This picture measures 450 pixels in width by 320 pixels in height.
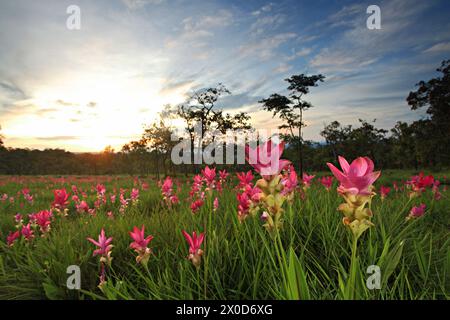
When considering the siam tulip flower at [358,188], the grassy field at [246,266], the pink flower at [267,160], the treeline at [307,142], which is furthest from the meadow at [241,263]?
the treeline at [307,142]

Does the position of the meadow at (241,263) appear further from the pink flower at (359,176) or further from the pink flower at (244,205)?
the pink flower at (359,176)

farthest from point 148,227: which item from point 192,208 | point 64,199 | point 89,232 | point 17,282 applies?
point 17,282

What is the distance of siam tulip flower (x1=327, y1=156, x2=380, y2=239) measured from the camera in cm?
117

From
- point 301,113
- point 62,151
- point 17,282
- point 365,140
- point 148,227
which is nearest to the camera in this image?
point 17,282

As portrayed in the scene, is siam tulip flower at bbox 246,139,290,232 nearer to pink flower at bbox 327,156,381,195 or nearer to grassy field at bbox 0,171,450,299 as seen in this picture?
pink flower at bbox 327,156,381,195

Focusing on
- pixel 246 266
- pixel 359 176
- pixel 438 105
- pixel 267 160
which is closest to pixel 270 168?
pixel 267 160

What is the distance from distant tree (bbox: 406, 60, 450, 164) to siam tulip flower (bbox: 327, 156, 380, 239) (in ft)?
95.6

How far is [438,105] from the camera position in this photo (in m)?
23.4

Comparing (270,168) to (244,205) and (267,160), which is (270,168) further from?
(244,205)

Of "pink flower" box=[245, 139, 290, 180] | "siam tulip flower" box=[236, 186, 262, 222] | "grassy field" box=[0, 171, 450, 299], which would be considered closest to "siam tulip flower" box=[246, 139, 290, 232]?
"pink flower" box=[245, 139, 290, 180]

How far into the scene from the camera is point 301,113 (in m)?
33.7

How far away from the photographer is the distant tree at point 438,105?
2322 centimetres

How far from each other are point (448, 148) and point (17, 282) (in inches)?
1249
